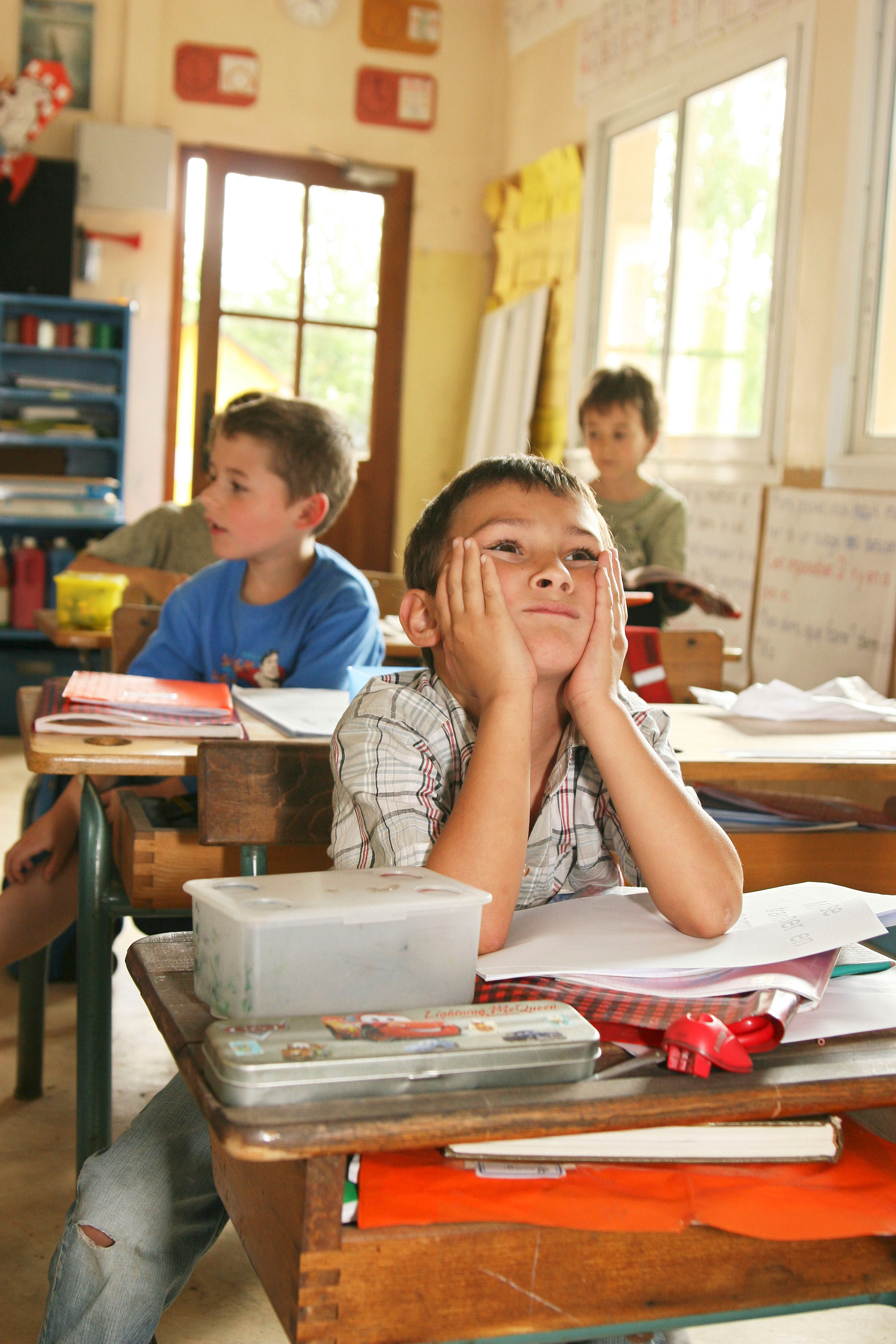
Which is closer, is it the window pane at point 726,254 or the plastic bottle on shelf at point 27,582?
the window pane at point 726,254

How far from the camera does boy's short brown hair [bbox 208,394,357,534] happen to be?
85.6 inches

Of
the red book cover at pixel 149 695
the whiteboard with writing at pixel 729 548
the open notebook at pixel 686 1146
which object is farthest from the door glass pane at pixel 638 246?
the open notebook at pixel 686 1146

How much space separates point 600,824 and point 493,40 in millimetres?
5784

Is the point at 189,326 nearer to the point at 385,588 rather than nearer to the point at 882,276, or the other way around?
the point at 385,588

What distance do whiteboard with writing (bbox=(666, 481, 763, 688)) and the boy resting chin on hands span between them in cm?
275

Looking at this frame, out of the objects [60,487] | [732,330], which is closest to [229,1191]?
[732,330]

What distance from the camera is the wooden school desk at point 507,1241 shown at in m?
0.61

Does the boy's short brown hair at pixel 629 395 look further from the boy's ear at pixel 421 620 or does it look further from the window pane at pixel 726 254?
the boy's ear at pixel 421 620

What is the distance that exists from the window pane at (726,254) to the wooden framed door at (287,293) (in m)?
1.86

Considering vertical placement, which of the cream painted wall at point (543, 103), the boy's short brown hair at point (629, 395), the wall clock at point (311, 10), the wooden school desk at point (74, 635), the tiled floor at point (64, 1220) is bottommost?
the tiled floor at point (64, 1220)

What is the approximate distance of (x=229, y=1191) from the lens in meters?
0.83

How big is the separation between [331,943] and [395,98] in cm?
598

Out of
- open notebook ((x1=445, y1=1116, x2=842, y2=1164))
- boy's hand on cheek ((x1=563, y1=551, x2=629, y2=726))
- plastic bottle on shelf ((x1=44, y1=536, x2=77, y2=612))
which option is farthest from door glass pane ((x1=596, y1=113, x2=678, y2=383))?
open notebook ((x1=445, y1=1116, x2=842, y2=1164))

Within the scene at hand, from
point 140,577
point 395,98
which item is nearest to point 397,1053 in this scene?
point 140,577
